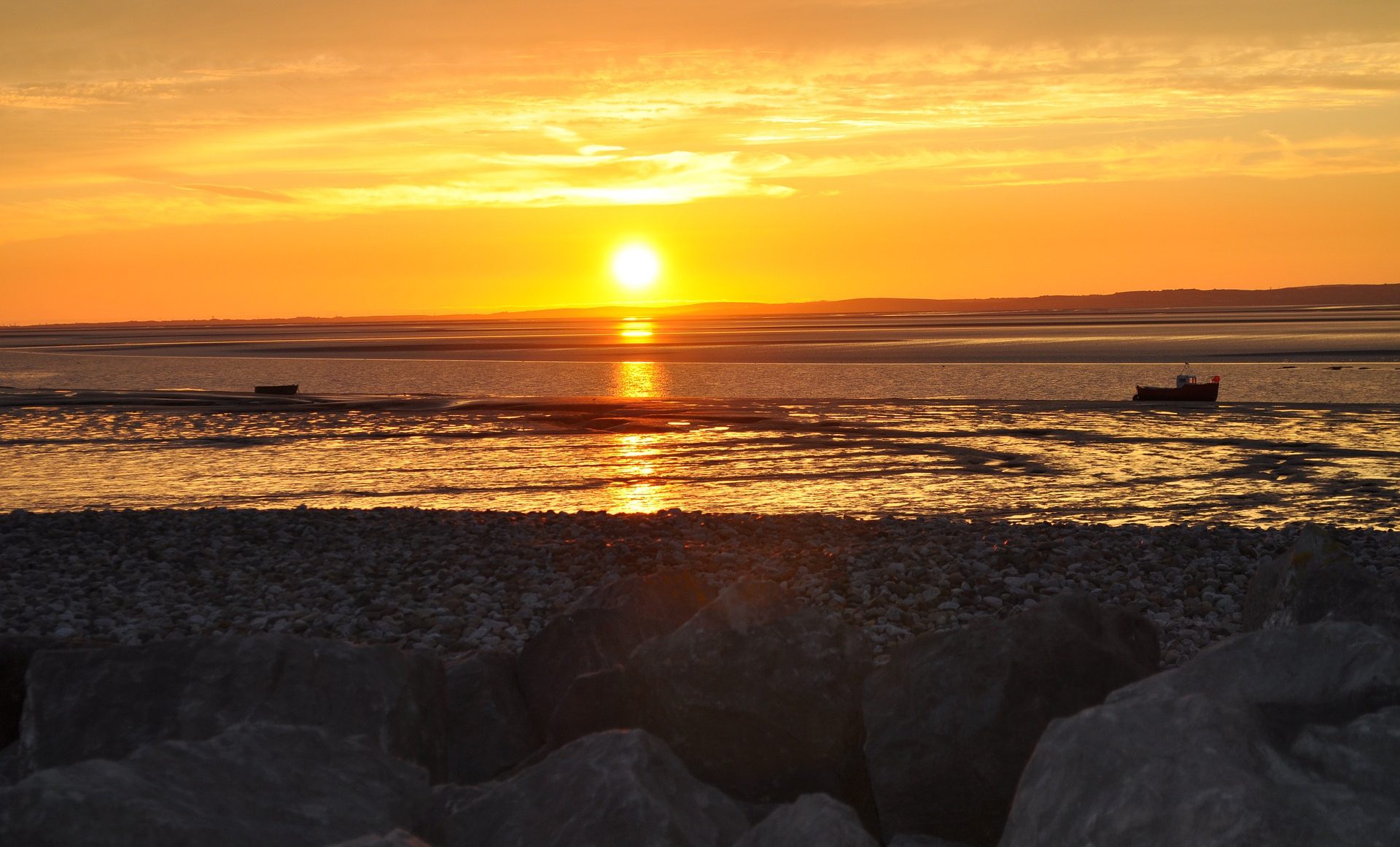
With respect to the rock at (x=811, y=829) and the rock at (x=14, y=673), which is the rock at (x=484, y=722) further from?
the rock at (x=811, y=829)

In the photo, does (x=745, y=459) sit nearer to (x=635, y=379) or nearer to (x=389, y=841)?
(x=389, y=841)

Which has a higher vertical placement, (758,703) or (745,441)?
(758,703)

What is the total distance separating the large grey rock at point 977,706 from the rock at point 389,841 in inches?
106

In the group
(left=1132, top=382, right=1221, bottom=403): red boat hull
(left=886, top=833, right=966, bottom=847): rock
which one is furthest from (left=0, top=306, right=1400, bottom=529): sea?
(left=886, top=833, right=966, bottom=847): rock

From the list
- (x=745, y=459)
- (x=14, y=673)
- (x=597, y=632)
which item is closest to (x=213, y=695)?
(x=14, y=673)

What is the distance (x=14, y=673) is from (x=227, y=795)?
9.54ft

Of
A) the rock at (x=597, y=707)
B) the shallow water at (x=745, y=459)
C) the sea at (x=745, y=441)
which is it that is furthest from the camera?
the sea at (x=745, y=441)

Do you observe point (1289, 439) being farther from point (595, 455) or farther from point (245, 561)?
point (245, 561)

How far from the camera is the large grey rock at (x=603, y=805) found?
4695 mm

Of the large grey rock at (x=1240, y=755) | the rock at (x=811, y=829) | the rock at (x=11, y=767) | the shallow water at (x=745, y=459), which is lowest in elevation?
the shallow water at (x=745, y=459)

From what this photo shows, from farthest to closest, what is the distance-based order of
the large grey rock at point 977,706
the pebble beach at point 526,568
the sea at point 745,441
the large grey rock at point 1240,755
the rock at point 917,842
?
1. the sea at point 745,441
2. the pebble beach at point 526,568
3. the large grey rock at point 977,706
4. the rock at point 917,842
5. the large grey rock at point 1240,755

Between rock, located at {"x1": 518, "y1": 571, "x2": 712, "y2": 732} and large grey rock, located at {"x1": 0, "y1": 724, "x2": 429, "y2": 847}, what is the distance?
1656 mm

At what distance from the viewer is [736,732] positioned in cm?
630

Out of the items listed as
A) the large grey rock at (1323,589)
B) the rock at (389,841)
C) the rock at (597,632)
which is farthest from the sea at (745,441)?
the rock at (389,841)
